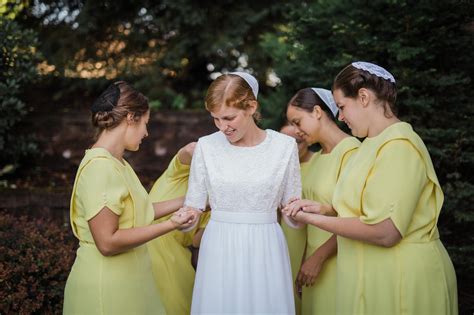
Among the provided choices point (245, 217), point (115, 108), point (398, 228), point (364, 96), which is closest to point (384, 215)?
point (398, 228)

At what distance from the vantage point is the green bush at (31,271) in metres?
4.03

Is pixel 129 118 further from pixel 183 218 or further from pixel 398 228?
pixel 398 228

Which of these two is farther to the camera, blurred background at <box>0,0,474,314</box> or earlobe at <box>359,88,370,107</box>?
blurred background at <box>0,0,474,314</box>

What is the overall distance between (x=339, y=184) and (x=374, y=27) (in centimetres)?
275

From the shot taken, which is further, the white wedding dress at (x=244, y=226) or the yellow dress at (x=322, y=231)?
the yellow dress at (x=322, y=231)

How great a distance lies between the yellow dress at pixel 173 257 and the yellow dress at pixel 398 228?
4.31 feet

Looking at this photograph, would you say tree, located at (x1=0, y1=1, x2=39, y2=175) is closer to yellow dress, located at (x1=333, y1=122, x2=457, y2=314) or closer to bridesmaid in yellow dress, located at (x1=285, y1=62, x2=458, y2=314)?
bridesmaid in yellow dress, located at (x1=285, y1=62, x2=458, y2=314)

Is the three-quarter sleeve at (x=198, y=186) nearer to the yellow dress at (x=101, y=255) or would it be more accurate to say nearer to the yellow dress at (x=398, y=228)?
the yellow dress at (x=101, y=255)

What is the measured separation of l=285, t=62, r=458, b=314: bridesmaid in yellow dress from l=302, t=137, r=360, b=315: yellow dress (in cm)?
42

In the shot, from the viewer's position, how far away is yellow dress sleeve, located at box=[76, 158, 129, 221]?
275 cm

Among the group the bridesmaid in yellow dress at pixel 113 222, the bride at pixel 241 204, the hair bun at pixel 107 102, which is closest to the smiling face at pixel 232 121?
the bride at pixel 241 204

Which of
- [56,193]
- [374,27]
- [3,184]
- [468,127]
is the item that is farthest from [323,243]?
[3,184]

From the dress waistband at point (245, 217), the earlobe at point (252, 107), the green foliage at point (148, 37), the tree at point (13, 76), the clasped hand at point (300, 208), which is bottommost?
the dress waistband at point (245, 217)

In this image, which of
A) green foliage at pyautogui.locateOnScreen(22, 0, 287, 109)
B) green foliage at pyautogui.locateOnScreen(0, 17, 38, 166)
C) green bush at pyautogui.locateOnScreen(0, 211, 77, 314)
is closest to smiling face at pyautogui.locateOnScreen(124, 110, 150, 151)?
green bush at pyautogui.locateOnScreen(0, 211, 77, 314)
